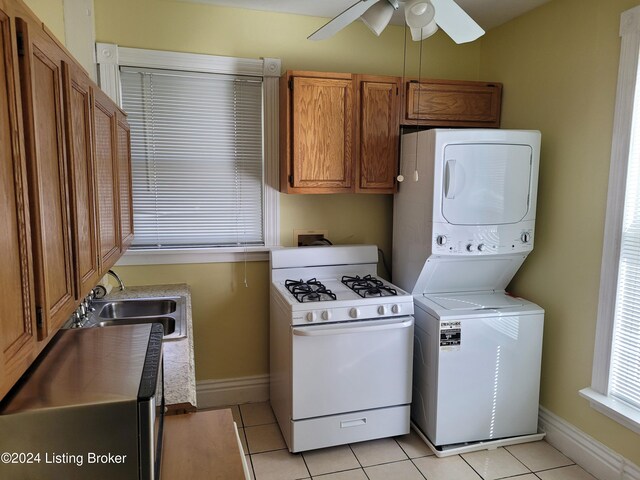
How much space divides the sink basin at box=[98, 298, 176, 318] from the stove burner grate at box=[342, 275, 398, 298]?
1103mm

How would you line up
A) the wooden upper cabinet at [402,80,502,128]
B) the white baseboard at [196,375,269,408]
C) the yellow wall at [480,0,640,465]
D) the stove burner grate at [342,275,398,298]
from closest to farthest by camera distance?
1. the yellow wall at [480,0,640,465]
2. the stove burner grate at [342,275,398,298]
3. the wooden upper cabinet at [402,80,502,128]
4. the white baseboard at [196,375,269,408]

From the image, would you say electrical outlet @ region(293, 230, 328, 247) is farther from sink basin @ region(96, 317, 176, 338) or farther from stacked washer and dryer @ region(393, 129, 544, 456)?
sink basin @ region(96, 317, 176, 338)

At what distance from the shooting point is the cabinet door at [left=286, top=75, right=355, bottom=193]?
278cm

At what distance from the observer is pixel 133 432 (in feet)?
3.17

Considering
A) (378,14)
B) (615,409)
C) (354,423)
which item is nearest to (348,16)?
(378,14)

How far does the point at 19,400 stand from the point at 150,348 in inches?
13.0

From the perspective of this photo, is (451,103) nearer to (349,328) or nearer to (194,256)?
(349,328)

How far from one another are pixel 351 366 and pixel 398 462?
1.98 ft

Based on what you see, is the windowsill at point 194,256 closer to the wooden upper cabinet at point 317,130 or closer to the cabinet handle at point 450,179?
A: the wooden upper cabinet at point 317,130

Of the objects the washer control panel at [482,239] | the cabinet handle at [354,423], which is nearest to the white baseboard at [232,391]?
the cabinet handle at [354,423]

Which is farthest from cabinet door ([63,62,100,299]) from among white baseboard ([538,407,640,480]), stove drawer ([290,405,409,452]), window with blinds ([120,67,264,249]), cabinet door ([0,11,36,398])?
white baseboard ([538,407,640,480])

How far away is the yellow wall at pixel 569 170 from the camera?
7.86 ft

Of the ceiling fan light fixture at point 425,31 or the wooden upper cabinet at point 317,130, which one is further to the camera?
the wooden upper cabinet at point 317,130

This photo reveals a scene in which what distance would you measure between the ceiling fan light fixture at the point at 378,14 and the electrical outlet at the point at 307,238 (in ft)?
5.52
